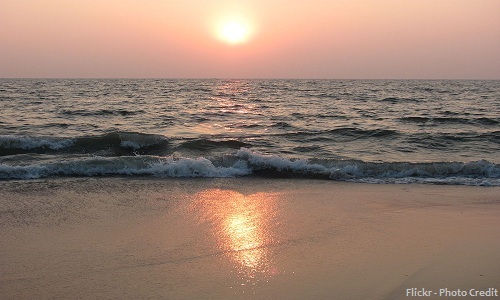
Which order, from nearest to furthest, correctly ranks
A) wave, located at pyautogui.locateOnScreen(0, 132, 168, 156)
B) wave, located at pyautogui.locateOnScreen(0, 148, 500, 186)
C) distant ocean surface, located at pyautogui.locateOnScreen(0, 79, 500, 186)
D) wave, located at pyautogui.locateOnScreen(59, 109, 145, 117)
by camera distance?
wave, located at pyautogui.locateOnScreen(0, 148, 500, 186), distant ocean surface, located at pyautogui.locateOnScreen(0, 79, 500, 186), wave, located at pyautogui.locateOnScreen(0, 132, 168, 156), wave, located at pyautogui.locateOnScreen(59, 109, 145, 117)

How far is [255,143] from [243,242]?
9321mm

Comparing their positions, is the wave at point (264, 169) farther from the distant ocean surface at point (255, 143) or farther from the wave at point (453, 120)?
the wave at point (453, 120)

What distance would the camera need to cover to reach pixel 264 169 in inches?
400

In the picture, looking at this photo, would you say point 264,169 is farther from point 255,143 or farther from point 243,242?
point 243,242

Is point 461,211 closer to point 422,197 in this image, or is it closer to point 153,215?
point 422,197

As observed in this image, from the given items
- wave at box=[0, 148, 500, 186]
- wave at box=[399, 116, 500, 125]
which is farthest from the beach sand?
wave at box=[399, 116, 500, 125]

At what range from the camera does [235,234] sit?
17.9 ft

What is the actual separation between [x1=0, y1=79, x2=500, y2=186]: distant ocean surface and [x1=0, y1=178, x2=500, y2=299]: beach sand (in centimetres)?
155

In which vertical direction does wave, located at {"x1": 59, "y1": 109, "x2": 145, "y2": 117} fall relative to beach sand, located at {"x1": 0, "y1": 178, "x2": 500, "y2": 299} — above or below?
below

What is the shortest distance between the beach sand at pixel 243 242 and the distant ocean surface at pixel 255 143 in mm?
1554

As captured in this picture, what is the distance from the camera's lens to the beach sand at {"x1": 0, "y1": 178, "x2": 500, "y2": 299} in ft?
13.2

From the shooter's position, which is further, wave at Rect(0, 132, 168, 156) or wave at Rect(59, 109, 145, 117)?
wave at Rect(59, 109, 145, 117)

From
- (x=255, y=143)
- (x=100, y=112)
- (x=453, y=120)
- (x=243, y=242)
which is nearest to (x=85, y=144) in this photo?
(x=255, y=143)

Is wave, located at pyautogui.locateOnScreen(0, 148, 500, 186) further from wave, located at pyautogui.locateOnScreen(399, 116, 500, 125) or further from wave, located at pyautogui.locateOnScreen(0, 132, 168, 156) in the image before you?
wave, located at pyautogui.locateOnScreen(399, 116, 500, 125)
